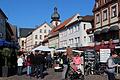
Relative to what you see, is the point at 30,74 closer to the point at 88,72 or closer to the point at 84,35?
the point at 88,72

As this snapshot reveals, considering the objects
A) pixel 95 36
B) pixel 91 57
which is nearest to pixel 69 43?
pixel 95 36

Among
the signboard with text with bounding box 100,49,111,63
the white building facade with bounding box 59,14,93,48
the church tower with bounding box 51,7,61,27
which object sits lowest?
the signboard with text with bounding box 100,49,111,63

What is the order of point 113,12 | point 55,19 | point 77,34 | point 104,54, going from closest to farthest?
point 104,54 → point 113,12 → point 77,34 → point 55,19

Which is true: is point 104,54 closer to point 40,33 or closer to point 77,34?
point 77,34

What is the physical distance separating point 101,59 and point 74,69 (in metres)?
6.61

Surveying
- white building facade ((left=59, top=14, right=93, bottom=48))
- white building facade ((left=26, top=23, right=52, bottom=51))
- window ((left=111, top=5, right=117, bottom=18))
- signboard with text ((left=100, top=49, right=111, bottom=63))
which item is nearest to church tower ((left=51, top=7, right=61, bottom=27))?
white building facade ((left=26, top=23, right=52, bottom=51))

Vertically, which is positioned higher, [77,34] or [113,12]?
[113,12]

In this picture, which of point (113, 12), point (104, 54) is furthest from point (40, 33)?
point (104, 54)

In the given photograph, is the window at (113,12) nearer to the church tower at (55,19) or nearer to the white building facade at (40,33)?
the church tower at (55,19)

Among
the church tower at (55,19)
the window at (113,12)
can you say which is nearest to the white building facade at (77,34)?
the window at (113,12)

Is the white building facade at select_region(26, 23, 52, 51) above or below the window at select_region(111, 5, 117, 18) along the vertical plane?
above

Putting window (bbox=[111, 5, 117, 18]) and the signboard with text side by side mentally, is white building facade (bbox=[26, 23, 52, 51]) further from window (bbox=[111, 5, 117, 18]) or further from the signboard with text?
the signboard with text

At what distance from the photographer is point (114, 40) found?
38.2 metres

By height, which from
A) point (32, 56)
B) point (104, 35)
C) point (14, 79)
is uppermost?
point (104, 35)
